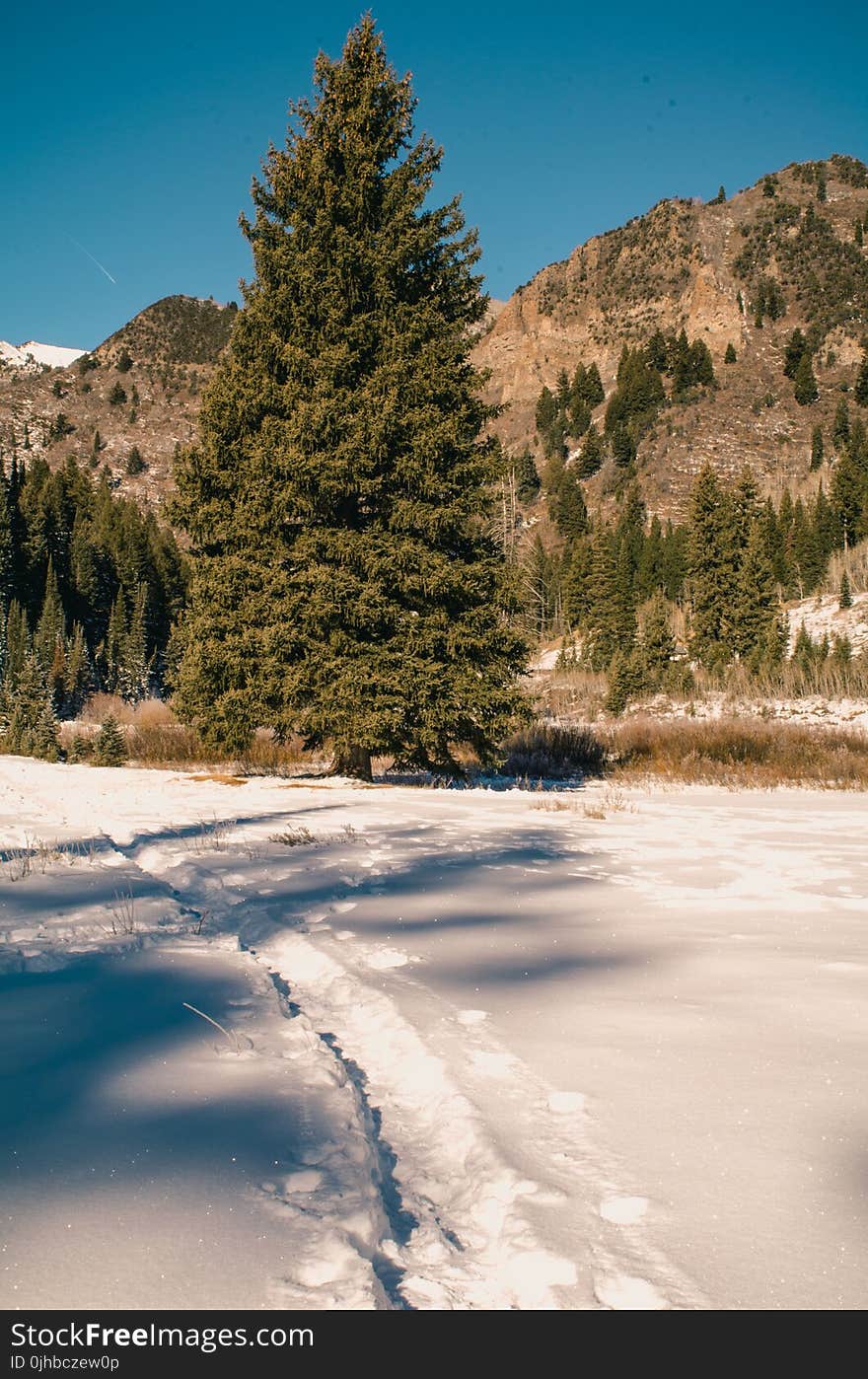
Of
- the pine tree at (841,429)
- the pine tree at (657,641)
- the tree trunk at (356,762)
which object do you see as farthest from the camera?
the pine tree at (841,429)

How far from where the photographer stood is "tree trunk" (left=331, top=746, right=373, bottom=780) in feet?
40.5

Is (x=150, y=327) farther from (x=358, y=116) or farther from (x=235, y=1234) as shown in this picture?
(x=235, y=1234)

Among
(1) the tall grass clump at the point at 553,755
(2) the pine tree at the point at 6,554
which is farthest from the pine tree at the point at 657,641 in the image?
(2) the pine tree at the point at 6,554

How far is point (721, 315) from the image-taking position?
110m

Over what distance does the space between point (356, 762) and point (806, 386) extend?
288 feet

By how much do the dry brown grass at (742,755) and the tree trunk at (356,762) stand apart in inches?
212

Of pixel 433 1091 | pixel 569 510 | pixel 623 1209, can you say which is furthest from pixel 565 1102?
pixel 569 510

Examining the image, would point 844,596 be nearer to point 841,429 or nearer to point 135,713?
point 135,713

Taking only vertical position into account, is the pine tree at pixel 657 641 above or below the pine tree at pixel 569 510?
below

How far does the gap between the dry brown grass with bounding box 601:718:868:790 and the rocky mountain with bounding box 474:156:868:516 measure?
189 ft

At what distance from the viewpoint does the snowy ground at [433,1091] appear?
1.41 meters

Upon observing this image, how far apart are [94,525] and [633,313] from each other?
305ft

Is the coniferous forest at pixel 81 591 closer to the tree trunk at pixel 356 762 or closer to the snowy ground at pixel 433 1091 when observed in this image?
the tree trunk at pixel 356 762

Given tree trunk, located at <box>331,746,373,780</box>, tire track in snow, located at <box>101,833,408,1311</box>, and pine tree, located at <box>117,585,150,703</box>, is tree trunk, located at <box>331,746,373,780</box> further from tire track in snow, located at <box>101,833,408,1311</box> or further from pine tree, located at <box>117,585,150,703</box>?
pine tree, located at <box>117,585,150,703</box>
